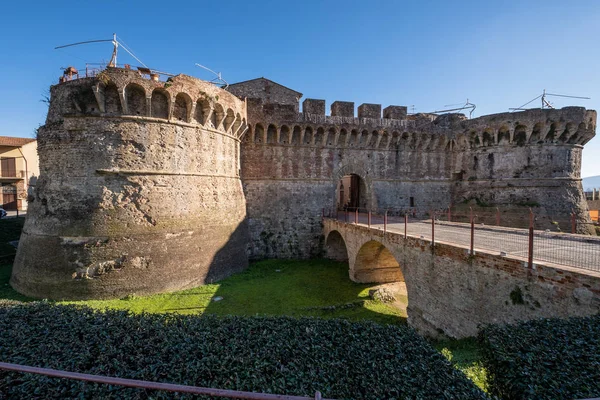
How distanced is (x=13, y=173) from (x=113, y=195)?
2540cm

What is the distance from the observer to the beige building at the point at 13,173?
88.1ft

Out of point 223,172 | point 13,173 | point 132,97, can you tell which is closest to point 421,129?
point 223,172

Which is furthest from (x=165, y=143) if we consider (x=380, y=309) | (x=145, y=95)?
(x=380, y=309)

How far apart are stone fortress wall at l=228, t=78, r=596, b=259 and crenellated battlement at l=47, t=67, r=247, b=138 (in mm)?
4430

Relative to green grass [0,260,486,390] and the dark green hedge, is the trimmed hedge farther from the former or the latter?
green grass [0,260,486,390]

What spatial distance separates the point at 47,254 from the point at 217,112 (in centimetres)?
966

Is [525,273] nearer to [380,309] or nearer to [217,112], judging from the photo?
[380,309]

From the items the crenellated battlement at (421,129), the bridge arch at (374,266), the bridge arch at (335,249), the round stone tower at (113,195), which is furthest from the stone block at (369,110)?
the round stone tower at (113,195)

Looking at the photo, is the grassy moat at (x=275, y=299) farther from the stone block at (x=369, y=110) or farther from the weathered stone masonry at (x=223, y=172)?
the stone block at (x=369, y=110)

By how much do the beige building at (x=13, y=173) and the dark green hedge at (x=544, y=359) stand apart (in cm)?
3618

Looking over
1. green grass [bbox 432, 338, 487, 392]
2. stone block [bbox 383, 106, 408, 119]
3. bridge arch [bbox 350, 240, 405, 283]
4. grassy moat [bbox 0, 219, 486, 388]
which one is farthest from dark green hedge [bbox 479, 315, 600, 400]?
stone block [bbox 383, 106, 408, 119]

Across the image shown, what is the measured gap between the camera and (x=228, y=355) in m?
4.41

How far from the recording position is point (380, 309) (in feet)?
37.1

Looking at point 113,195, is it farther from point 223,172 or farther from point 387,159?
point 387,159
